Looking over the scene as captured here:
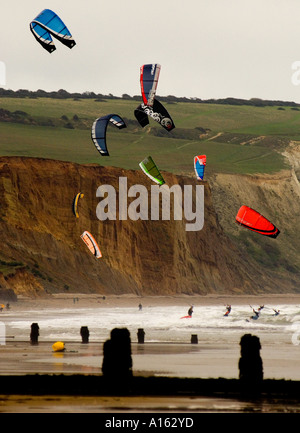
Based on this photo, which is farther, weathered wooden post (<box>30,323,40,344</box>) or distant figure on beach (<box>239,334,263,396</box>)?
weathered wooden post (<box>30,323,40,344</box>)

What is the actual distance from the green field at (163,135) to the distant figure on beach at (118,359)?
3900 inches

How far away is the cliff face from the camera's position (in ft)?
258

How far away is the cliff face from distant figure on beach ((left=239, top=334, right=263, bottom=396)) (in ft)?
192

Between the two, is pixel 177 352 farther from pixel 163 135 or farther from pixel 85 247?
pixel 163 135

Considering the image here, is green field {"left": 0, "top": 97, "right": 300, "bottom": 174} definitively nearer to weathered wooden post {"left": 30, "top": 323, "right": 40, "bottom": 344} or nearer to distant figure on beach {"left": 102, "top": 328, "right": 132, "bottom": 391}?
weathered wooden post {"left": 30, "top": 323, "right": 40, "bottom": 344}

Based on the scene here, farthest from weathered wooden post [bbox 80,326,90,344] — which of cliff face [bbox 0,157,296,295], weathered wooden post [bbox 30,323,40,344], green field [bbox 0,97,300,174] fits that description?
green field [bbox 0,97,300,174]

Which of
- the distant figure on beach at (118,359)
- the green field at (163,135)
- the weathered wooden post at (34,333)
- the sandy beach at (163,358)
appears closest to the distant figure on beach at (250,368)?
the sandy beach at (163,358)

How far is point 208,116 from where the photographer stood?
169 m

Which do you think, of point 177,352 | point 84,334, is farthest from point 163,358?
point 84,334

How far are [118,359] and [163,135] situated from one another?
458ft

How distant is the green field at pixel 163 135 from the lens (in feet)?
399

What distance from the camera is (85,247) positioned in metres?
83.4

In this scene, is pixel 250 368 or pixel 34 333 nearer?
pixel 250 368

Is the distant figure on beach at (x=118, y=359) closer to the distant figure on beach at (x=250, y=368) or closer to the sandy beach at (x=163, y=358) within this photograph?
the sandy beach at (x=163, y=358)
